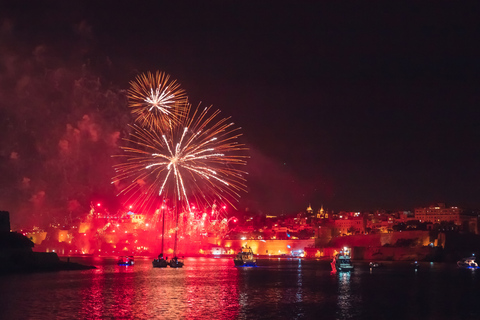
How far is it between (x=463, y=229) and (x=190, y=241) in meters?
53.5

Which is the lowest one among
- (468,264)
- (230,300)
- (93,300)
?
(468,264)

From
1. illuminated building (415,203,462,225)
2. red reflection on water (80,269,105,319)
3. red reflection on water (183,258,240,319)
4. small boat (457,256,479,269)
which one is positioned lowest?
small boat (457,256,479,269)

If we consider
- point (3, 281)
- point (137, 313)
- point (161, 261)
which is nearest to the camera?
point (137, 313)

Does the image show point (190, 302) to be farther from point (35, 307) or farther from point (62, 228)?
point (62, 228)

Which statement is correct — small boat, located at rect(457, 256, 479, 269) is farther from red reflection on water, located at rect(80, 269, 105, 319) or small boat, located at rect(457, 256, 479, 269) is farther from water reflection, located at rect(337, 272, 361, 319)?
red reflection on water, located at rect(80, 269, 105, 319)

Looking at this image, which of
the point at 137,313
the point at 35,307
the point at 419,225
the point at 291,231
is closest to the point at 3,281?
the point at 35,307

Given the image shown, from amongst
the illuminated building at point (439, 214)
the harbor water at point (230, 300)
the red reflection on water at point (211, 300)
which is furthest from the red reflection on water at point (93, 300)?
the illuminated building at point (439, 214)

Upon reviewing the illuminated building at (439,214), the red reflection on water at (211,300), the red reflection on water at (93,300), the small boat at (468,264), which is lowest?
the small boat at (468,264)

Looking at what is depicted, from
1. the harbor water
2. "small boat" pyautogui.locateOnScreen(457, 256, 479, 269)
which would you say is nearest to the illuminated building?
"small boat" pyautogui.locateOnScreen(457, 256, 479, 269)

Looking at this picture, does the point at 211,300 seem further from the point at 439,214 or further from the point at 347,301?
the point at 439,214

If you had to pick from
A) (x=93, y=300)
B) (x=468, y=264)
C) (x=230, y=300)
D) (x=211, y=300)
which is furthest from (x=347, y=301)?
(x=468, y=264)

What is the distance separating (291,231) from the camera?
150m

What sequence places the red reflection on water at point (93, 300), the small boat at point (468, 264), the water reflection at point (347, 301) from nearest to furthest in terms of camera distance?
the red reflection on water at point (93, 300)
the water reflection at point (347, 301)
the small boat at point (468, 264)

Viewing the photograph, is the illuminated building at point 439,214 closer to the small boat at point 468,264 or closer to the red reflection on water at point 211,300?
the small boat at point 468,264
